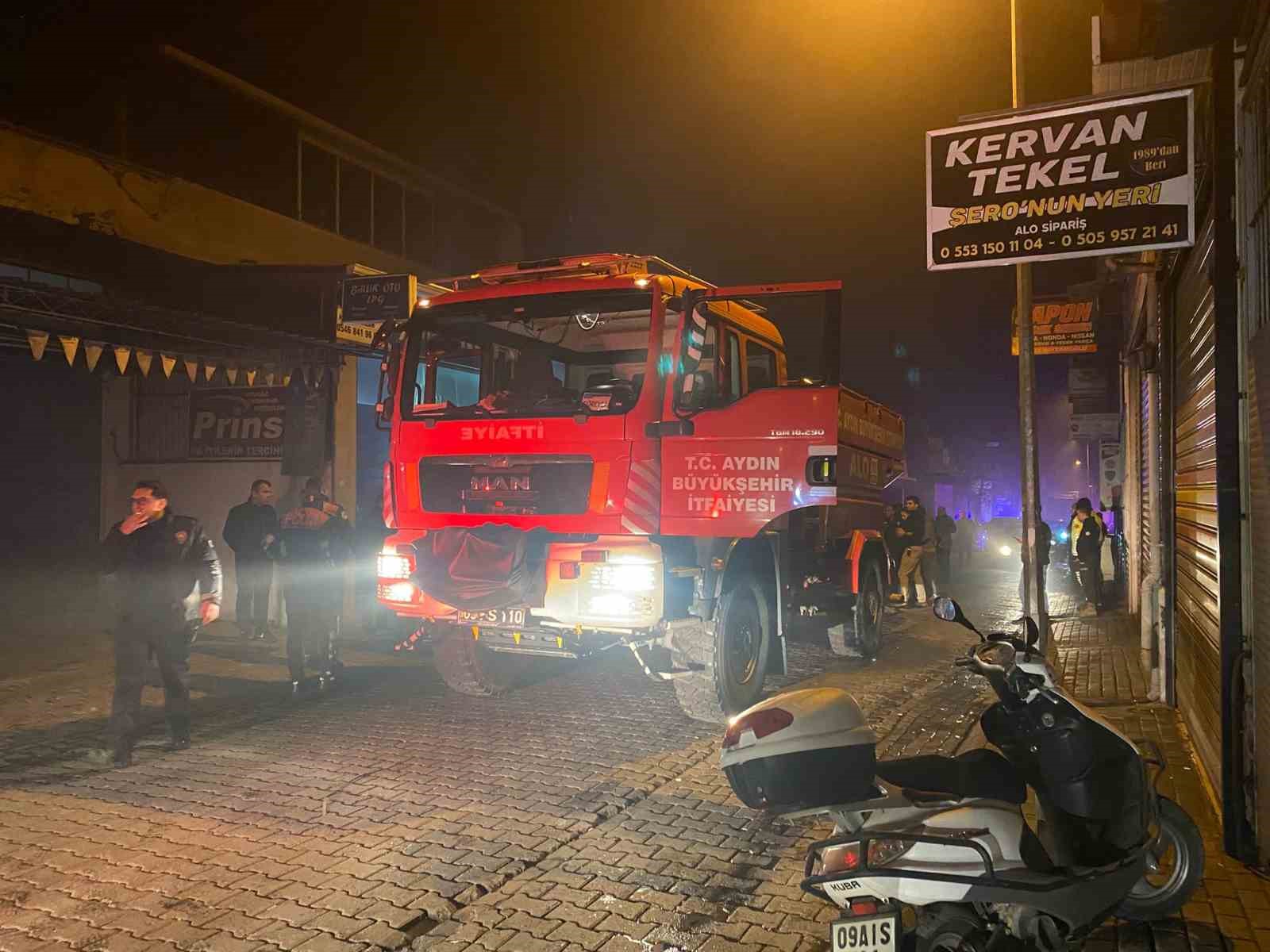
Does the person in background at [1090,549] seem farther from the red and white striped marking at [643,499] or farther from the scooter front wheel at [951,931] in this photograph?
the scooter front wheel at [951,931]

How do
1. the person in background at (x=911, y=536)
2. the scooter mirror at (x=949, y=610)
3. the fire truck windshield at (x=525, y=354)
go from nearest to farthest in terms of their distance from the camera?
the scooter mirror at (x=949, y=610)
the fire truck windshield at (x=525, y=354)
the person in background at (x=911, y=536)

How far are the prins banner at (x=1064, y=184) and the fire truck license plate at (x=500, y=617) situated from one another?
3.88m

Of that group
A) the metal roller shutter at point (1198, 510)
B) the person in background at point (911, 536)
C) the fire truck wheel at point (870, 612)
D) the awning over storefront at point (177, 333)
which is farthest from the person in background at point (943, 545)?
the awning over storefront at point (177, 333)

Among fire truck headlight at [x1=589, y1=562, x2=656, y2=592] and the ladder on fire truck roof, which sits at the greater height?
the ladder on fire truck roof

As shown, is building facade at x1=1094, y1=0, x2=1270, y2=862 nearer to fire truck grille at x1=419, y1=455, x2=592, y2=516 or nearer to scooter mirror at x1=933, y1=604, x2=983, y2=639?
scooter mirror at x1=933, y1=604, x2=983, y2=639

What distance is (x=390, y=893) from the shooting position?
A: 4.07 meters

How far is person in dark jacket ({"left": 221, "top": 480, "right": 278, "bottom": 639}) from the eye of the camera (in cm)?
1084

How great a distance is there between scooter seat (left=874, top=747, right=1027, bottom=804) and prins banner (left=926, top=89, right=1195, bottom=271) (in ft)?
12.1

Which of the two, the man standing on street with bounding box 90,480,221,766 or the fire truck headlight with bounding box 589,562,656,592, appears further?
the fire truck headlight with bounding box 589,562,656,592

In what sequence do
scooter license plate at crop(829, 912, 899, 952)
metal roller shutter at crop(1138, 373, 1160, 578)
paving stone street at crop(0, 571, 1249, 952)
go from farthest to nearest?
metal roller shutter at crop(1138, 373, 1160, 578), paving stone street at crop(0, 571, 1249, 952), scooter license plate at crop(829, 912, 899, 952)

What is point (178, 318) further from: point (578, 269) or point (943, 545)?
point (943, 545)

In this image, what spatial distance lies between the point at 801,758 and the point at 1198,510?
4.38 m

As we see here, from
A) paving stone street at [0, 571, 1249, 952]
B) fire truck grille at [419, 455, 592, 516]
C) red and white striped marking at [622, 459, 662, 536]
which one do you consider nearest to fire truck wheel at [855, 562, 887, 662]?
paving stone street at [0, 571, 1249, 952]

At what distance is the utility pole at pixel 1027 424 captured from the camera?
24.9 ft
